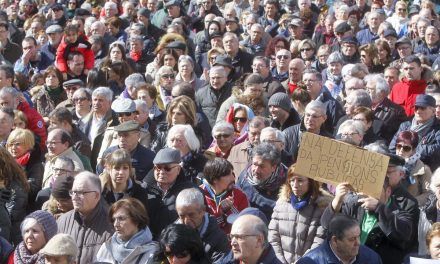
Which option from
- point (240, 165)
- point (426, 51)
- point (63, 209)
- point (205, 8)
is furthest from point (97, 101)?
point (205, 8)

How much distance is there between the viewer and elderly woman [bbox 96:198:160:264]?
754 cm

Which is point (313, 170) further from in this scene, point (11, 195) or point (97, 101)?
point (97, 101)

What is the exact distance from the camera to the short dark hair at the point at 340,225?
7074mm

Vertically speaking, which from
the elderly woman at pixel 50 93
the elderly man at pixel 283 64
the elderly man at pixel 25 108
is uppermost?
the elderly man at pixel 25 108

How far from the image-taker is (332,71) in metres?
12.9

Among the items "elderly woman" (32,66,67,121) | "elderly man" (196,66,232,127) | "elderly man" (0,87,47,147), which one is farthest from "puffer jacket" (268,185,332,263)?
"elderly woman" (32,66,67,121)

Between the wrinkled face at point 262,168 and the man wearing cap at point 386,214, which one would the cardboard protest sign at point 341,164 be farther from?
the wrinkled face at point 262,168

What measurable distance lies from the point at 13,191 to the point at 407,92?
4.81 m

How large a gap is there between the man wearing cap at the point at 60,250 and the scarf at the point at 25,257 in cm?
32

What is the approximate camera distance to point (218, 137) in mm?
9906

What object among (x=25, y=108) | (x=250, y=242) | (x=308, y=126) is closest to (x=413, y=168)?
(x=308, y=126)

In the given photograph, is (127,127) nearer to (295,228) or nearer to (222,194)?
(222,194)

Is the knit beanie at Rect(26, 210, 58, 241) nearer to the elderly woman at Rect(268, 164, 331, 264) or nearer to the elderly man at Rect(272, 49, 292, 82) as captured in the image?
the elderly woman at Rect(268, 164, 331, 264)

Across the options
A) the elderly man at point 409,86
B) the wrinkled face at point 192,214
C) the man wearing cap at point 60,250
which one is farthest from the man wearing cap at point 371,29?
the man wearing cap at point 60,250
